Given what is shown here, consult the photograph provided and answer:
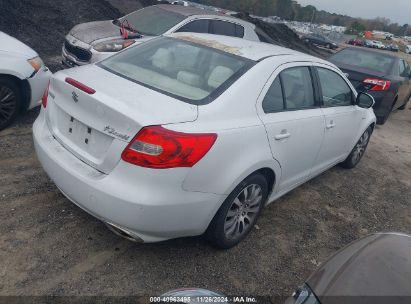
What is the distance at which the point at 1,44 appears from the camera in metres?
4.73

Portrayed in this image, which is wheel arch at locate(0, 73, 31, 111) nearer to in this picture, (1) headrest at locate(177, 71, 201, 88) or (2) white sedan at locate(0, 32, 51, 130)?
(2) white sedan at locate(0, 32, 51, 130)

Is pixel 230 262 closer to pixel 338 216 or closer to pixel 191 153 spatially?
pixel 191 153

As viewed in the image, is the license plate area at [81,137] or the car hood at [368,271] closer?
the car hood at [368,271]

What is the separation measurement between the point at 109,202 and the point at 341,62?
25.7 ft

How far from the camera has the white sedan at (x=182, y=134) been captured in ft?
8.32

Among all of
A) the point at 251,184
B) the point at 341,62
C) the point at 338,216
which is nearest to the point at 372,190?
the point at 338,216

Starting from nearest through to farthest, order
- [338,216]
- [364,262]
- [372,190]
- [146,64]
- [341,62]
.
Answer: [364,262] → [146,64] → [338,216] → [372,190] → [341,62]

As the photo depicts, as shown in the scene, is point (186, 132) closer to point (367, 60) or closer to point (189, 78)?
point (189, 78)

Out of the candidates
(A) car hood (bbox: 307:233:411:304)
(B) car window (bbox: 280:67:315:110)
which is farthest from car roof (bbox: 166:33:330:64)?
(A) car hood (bbox: 307:233:411:304)

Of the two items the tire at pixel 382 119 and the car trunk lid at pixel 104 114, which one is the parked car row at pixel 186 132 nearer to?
the car trunk lid at pixel 104 114

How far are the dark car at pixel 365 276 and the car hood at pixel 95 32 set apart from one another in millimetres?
5877

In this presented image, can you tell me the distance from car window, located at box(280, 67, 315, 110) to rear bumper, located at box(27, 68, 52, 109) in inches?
125

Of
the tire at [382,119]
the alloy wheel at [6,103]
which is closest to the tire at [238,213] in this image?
the alloy wheel at [6,103]

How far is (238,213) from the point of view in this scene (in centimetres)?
322
